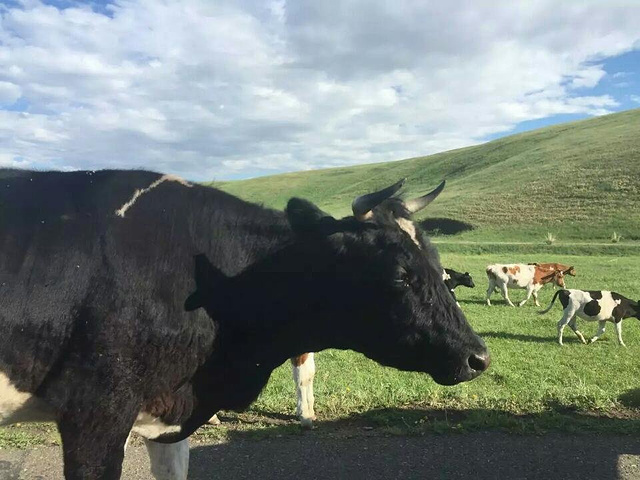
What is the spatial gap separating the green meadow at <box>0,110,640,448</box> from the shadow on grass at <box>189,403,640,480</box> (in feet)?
0.12

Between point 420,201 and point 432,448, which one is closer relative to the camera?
point 420,201

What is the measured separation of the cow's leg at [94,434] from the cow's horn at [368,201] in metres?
1.73

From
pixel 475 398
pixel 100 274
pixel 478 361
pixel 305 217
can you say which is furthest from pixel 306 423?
pixel 100 274

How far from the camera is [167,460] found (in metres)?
4.01

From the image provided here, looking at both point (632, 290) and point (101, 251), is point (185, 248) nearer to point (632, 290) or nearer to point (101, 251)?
point (101, 251)

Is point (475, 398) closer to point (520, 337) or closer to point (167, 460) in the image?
point (167, 460)

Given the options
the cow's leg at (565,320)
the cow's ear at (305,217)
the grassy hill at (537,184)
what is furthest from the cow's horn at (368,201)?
the grassy hill at (537,184)

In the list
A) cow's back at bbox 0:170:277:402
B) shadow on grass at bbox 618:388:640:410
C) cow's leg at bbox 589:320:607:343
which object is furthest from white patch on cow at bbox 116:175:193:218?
cow's leg at bbox 589:320:607:343

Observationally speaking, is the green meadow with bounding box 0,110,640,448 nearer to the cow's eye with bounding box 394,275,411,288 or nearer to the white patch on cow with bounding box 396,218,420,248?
the white patch on cow with bounding box 396,218,420,248

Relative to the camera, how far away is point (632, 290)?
18422 mm

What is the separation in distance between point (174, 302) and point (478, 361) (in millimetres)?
1902

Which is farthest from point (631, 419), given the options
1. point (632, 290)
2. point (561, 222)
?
point (561, 222)

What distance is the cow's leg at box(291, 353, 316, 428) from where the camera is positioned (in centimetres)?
630

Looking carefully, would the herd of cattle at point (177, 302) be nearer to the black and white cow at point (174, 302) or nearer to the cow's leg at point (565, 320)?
the black and white cow at point (174, 302)
